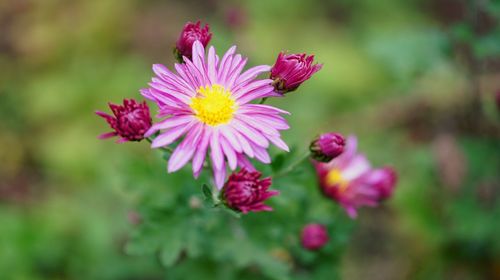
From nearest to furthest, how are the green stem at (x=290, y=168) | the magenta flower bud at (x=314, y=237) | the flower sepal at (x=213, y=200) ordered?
the flower sepal at (x=213, y=200)
the green stem at (x=290, y=168)
the magenta flower bud at (x=314, y=237)

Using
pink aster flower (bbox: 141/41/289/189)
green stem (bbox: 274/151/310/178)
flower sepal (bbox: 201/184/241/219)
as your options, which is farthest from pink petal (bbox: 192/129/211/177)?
green stem (bbox: 274/151/310/178)

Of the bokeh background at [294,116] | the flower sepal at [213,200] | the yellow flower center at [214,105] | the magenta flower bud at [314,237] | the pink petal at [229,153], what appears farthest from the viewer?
the bokeh background at [294,116]

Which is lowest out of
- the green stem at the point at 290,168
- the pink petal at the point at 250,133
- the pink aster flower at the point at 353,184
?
the pink petal at the point at 250,133

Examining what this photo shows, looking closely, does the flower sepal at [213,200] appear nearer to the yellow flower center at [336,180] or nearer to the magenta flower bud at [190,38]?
the magenta flower bud at [190,38]

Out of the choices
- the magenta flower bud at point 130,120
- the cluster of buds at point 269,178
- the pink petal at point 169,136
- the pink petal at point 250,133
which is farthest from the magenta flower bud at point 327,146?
the magenta flower bud at point 130,120

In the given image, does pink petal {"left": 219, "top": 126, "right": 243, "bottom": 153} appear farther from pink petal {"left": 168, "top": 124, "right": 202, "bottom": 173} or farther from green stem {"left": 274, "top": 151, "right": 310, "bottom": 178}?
green stem {"left": 274, "top": 151, "right": 310, "bottom": 178}

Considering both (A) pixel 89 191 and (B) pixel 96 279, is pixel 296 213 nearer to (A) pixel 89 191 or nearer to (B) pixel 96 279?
(B) pixel 96 279

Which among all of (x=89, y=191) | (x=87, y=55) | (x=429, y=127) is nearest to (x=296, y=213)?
(x=89, y=191)
